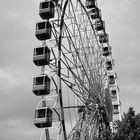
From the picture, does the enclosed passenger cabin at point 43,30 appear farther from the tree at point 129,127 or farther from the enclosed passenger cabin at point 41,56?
Answer: the tree at point 129,127

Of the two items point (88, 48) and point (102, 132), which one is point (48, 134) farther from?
point (88, 48)

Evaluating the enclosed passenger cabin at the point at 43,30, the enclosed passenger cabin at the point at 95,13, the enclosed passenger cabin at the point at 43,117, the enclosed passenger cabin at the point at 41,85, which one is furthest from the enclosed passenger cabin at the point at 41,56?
the enclosed passenger cabin at the point at 95,13

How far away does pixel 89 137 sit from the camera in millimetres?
23812

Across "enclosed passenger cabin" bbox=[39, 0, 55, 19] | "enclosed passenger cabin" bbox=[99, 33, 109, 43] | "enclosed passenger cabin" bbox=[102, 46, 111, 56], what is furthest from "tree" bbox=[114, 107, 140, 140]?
"enclosed passenger cabin" bbox=[102, 46, 111, 56]

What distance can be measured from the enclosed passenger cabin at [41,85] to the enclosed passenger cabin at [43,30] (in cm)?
267

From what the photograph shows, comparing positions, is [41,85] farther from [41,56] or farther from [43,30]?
[43,30]

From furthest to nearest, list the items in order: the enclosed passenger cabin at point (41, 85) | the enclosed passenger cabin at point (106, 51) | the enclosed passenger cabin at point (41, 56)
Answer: the enclosed passenger cabin at point (106, 51)
the enclosed passenger cabin at point (41, 56)
the enclosed passenger cabin at point (41, 85)

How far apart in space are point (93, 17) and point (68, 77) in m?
12.2

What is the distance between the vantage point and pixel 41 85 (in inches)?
813

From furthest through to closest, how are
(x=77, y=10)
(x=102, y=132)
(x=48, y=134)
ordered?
(x=77, y=10), (x=102, y=132), (x=48, y=134)

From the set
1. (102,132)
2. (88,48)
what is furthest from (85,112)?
(88,48)

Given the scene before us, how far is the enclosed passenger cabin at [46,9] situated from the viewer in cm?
2291

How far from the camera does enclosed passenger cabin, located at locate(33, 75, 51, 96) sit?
67.6 ft

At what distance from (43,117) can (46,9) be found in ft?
22.7
